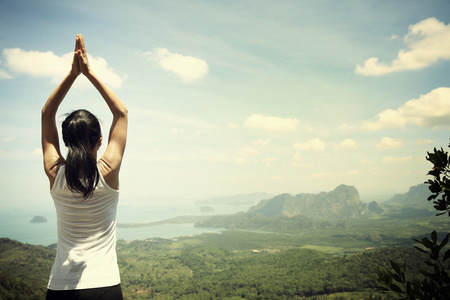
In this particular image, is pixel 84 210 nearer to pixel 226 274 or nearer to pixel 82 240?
pixel 82 240

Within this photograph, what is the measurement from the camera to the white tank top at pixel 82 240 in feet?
3.19

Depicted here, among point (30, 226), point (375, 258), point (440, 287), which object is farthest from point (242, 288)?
point (30, 226)

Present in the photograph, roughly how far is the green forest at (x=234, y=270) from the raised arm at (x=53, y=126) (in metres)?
40.0

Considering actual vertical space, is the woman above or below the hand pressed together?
below

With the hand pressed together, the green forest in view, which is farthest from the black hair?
the green forest

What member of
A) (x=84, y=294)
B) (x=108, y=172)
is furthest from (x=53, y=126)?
(x=84, y=294)

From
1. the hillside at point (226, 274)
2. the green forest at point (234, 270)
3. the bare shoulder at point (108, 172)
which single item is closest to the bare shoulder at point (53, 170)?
the bare shoulder at point (108, 172)

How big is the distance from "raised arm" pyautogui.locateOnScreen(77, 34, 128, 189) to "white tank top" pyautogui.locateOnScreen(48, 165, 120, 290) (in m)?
0.07

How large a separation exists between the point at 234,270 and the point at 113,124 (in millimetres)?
72649

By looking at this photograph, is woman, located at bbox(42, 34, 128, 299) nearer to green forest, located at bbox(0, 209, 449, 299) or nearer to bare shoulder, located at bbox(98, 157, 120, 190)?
bare shoulder, located at bbox(98, 157, 120, 190)

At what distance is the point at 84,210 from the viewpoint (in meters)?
0.99

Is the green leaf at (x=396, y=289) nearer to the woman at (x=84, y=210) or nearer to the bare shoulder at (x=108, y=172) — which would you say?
the woman at (x=84, y=210)

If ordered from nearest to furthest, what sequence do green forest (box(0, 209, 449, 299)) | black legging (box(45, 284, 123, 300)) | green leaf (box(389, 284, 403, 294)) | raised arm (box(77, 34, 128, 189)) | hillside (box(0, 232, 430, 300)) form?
black legging (box(45, 284, 123, 300)) < raised arm (box(77, 34, 128, 189)) < green leaf (box(389, 284, 403, 294)) < hillside (box(0, 232, 430, 300)) < green forest (box(0, 209, 449, 299))

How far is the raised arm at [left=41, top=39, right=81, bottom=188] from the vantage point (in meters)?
1.07
